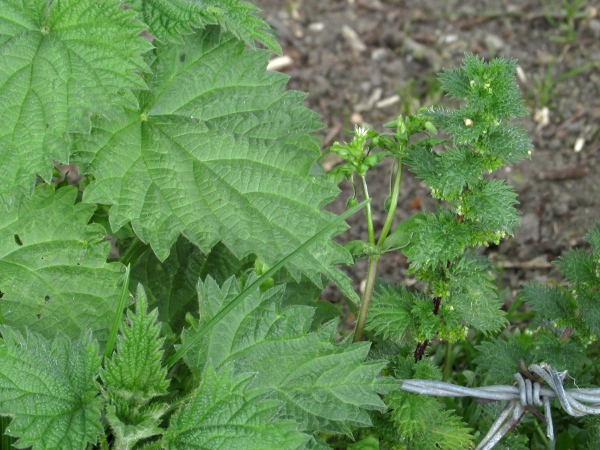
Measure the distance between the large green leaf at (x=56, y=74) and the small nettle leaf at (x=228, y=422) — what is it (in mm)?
753

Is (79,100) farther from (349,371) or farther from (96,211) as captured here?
(349,371)

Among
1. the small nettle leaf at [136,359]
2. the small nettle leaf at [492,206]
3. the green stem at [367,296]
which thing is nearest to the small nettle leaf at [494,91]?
the small nettle leaf at [492,206]

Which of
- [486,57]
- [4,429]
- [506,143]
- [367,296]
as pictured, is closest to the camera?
[506,143]

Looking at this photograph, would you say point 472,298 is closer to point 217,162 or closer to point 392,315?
point 392,315

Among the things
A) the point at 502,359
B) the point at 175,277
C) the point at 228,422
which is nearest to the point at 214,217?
the point at 175,277

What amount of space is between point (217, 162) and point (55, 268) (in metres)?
0.57

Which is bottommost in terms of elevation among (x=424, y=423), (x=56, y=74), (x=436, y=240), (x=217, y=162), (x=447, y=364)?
(x=447, y=364)

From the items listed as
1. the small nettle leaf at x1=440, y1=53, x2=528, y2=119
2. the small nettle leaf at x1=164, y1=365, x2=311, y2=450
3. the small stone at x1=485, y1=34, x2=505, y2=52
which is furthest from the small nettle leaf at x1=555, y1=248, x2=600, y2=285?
the small stone at x1=485, y1=34, x2=505, y2=52

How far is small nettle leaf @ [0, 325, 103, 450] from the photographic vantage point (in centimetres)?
178

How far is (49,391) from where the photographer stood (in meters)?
1.85

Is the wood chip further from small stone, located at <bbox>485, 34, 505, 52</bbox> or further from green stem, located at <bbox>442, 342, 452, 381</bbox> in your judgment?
green stem, located at <bbox>442, 342, 452, 381</bbox>

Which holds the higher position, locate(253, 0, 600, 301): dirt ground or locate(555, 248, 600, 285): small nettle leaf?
locate(555, 248, 600, 285): small nettle leaf

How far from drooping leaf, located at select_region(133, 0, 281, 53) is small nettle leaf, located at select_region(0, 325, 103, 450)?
0.91 metres

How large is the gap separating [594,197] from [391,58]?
1.41m
